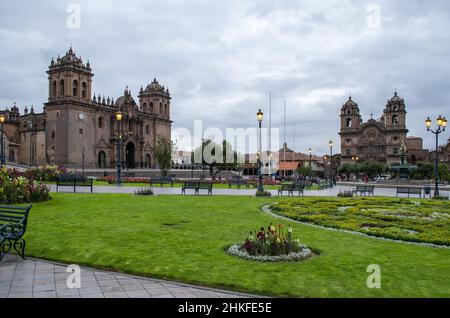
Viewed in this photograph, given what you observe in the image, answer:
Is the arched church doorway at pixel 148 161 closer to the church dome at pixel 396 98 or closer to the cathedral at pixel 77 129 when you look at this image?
the cathedral at pixel 77 129

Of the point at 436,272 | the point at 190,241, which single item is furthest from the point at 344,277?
the point at 190,241

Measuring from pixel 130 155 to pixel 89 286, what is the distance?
7267cm

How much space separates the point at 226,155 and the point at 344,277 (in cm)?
5311

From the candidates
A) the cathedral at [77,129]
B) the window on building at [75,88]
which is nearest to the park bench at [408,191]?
the cathedral at [77,129]

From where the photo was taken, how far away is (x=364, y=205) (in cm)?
1909

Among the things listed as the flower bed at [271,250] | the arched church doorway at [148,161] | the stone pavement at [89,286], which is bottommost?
the stone pavement at [89,286]

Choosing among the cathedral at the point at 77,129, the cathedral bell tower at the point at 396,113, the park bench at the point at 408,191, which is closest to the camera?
the park bench at the point at 408,191

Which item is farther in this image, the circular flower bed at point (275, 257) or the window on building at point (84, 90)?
the window on building at point (84, 90)

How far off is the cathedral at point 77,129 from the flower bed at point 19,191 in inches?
1839

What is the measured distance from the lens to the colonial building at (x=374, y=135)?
310ft

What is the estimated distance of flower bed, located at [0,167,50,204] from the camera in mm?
16266

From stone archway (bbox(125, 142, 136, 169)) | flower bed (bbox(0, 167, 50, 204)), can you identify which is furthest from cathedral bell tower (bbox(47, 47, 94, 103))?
flower bed (bbox(0, 167, 50, 204))

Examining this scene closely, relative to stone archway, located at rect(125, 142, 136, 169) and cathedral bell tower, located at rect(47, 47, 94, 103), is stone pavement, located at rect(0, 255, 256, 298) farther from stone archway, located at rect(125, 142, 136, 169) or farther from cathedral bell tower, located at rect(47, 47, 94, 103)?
stone archway, located at rect(125, 142, 136, 169)

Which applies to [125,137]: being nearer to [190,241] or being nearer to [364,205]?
[364,205]
